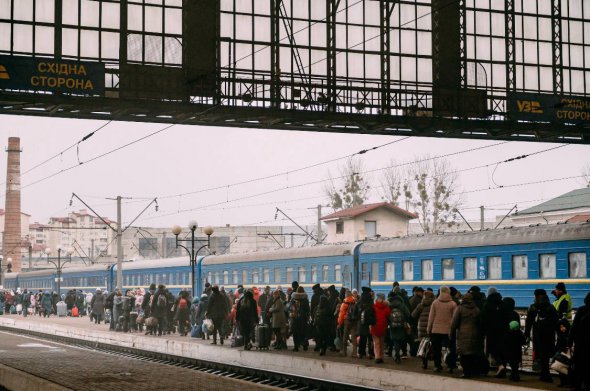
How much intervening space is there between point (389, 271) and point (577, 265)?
975 cm

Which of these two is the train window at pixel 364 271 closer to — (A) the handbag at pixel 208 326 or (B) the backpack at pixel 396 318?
(A) the handbag at pixel 208 326

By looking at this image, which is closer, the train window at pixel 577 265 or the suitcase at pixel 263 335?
the suitcase at pixel 263 335

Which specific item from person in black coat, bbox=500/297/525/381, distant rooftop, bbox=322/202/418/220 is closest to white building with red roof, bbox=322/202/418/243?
distant rooftop, bbox=322/202/418/220

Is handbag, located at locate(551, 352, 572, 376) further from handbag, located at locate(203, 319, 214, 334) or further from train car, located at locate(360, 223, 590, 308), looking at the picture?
handbag, located at locate(203, 319, 214, 334)

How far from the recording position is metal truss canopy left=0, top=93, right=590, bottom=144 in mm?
25391

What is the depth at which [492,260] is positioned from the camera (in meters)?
30.6

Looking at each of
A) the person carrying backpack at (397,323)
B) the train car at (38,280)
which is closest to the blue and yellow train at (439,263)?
the person carrying backpack at (397,323)

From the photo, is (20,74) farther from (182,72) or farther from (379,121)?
(379,121)

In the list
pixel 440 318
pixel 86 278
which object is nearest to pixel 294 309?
pixel 440 318

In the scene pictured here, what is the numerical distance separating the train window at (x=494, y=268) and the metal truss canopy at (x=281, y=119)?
151 inches

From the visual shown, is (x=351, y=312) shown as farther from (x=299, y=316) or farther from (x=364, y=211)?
(x=364, y=211)

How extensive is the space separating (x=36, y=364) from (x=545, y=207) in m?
58.8

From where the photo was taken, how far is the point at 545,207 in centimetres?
7650

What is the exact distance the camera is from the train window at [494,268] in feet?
99.2
